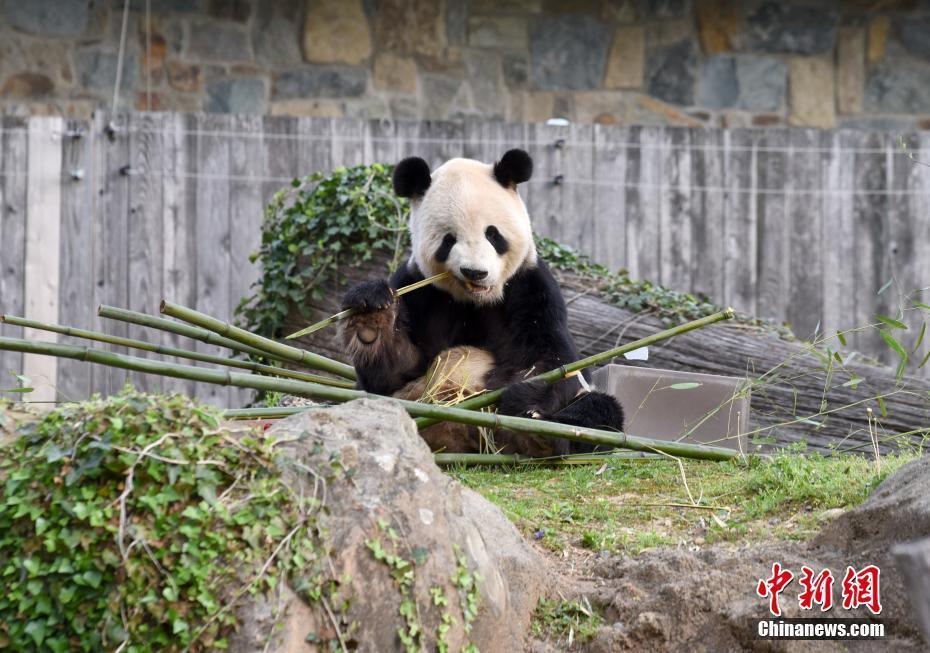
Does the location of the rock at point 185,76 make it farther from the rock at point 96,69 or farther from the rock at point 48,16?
the rock at point 48,16

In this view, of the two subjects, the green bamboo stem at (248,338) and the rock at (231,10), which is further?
the rock at (231,10)

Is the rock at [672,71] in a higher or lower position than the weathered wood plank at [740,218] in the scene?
higher

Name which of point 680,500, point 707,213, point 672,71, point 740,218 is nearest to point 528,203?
point 707,213

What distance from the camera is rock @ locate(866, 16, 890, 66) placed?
459 inches

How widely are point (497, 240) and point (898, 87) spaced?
→ 7.75m

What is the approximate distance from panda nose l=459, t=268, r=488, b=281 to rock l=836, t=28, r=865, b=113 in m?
7.62

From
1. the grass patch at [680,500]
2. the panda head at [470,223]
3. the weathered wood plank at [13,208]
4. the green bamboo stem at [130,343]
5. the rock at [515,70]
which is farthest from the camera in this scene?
the rock at [515,70]

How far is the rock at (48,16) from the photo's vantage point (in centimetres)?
1055

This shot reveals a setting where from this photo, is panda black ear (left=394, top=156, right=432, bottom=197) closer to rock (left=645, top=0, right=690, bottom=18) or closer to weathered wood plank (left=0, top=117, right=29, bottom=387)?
weathered wood plank (left=0, top=117, right=29, bottom=387)

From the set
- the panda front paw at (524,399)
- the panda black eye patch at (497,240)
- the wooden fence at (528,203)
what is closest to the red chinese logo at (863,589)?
the panda front paw at (524,399)

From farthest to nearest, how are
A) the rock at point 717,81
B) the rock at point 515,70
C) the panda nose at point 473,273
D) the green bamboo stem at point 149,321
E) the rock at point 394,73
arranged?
the rock at point 717,81
the rock at point 515,70
the rock at point 394,73
the panda nose at point 473,273
the green bamboo stem at point 149,321

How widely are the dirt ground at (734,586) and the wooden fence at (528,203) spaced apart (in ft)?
19.6

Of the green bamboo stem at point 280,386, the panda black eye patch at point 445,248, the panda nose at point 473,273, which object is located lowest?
the green bamboo stem at point 280,386

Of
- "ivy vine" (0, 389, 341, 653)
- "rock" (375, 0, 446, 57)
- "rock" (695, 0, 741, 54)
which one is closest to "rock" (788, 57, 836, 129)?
"rock" (695, 0, 741, 54)
